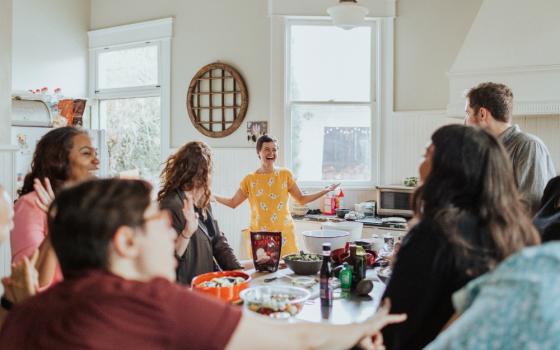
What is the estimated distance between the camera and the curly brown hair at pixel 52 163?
84.5 inches

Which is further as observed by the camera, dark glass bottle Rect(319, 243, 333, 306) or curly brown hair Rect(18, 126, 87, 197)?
curly brown hair Rect(18, 126, 87, 197)

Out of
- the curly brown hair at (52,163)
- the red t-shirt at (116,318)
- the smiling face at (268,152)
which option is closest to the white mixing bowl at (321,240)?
the smiling face at (268,152)

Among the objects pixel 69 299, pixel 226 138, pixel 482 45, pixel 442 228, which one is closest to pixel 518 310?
pixel 442 228

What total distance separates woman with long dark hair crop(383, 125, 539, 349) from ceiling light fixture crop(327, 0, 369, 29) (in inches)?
97.9

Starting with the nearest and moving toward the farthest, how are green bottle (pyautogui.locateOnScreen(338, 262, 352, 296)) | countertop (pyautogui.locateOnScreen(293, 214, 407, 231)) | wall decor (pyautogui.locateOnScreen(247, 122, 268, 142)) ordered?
green bottle (pyautogui.locateOnScreen(338, 262, 352, 296))
countertop (pyautogui.locateOnScreen(293, 214, 407, 231))
wall decor (pyautogui.locateOnScreen(247, 122, 268, 142))

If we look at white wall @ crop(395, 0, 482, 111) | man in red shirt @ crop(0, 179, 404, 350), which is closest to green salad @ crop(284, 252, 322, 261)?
man in red shirt @ crop(0, 179, 404, 350)

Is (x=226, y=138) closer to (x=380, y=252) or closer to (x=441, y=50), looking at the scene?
(x=441, y=50)

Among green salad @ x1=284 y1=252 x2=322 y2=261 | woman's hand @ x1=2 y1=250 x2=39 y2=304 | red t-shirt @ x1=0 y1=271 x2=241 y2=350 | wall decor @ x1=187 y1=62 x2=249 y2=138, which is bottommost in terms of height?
green salad @ x1=284 y1=252 x2=322 y2=261

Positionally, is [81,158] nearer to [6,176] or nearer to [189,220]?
[189,220]

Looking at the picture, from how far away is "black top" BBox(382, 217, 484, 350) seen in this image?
133 cm

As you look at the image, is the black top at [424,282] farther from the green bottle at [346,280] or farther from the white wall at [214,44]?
the white wall at [214,44]

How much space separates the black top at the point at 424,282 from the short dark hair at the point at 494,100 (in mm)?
1431

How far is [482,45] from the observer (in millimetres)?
3998

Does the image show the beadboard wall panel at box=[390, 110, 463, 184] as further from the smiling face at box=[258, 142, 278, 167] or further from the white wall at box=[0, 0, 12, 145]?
the white wall at box=[0, 0, 12, 145]
